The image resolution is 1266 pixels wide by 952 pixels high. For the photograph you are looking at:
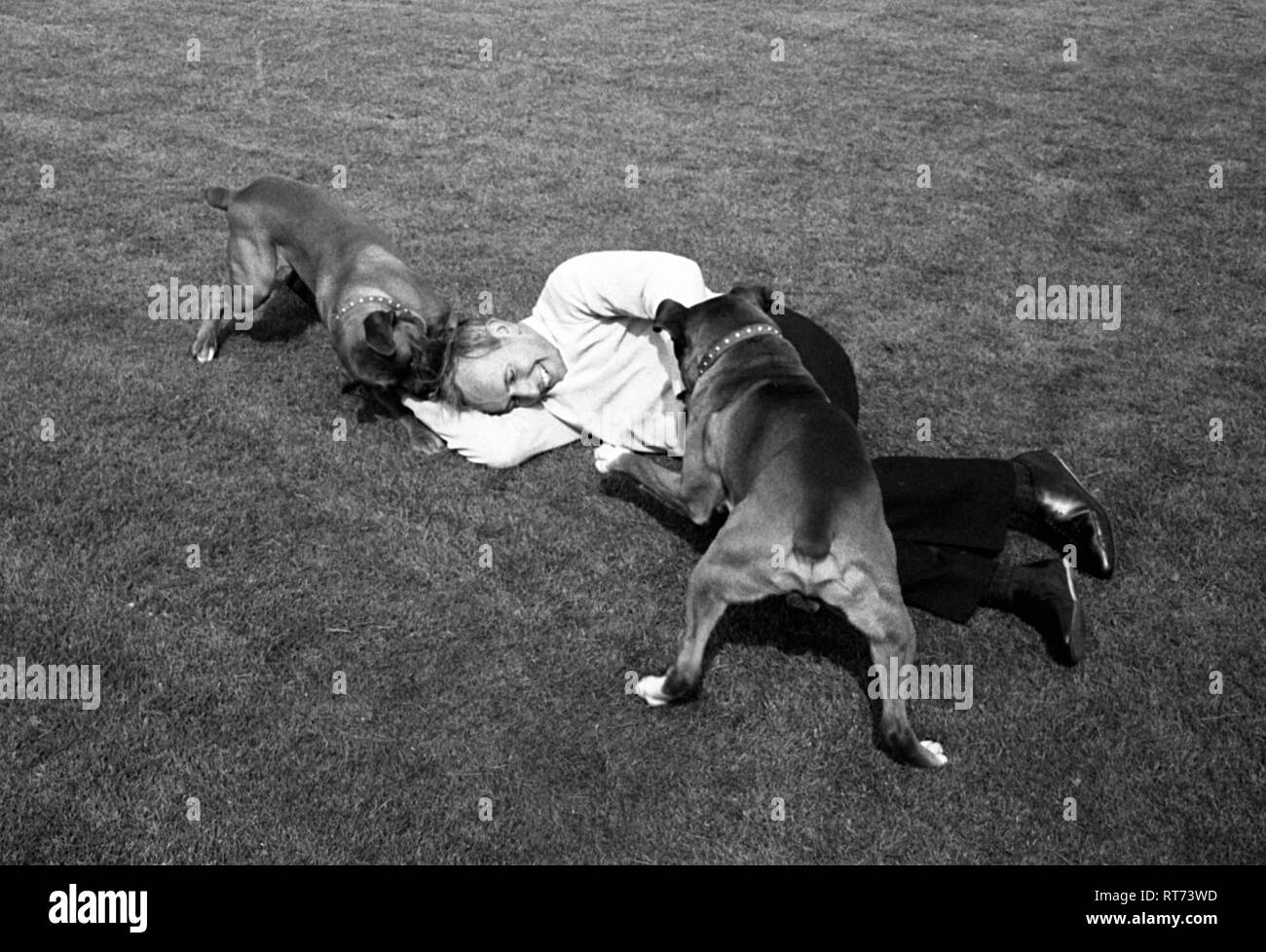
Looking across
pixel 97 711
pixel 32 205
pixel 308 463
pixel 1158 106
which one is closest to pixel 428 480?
pixel 308 463

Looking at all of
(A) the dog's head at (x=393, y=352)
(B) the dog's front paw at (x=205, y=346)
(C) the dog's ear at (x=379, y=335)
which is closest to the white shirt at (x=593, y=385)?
(A) the dog's head at (x=393, y=352)

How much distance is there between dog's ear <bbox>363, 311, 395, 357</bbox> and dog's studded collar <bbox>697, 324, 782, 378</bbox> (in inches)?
79.5

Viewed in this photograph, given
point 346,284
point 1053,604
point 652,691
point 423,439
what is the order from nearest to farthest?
point 652,691 → point 1053,604 → point 423,439 → point 346,284

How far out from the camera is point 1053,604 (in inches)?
208

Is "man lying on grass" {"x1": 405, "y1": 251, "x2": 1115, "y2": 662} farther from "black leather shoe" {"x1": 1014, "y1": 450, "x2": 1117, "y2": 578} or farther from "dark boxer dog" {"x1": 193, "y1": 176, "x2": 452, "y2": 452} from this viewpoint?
"dark boxer dog" {"x1": 193, "y1": 176, "x2": 452, "y2": 452}

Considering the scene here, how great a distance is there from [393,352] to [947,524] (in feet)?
10.6

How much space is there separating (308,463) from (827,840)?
146 inches

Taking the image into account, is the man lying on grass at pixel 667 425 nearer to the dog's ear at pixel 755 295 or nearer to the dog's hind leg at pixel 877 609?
the dog's ear at pixel 755 295

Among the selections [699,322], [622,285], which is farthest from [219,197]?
[699,322]

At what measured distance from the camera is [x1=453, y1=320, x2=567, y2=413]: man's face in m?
6.62

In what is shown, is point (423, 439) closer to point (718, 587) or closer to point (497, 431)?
point (497, 431)

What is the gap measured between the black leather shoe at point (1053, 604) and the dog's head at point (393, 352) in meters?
3.43

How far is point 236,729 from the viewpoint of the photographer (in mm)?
4859
